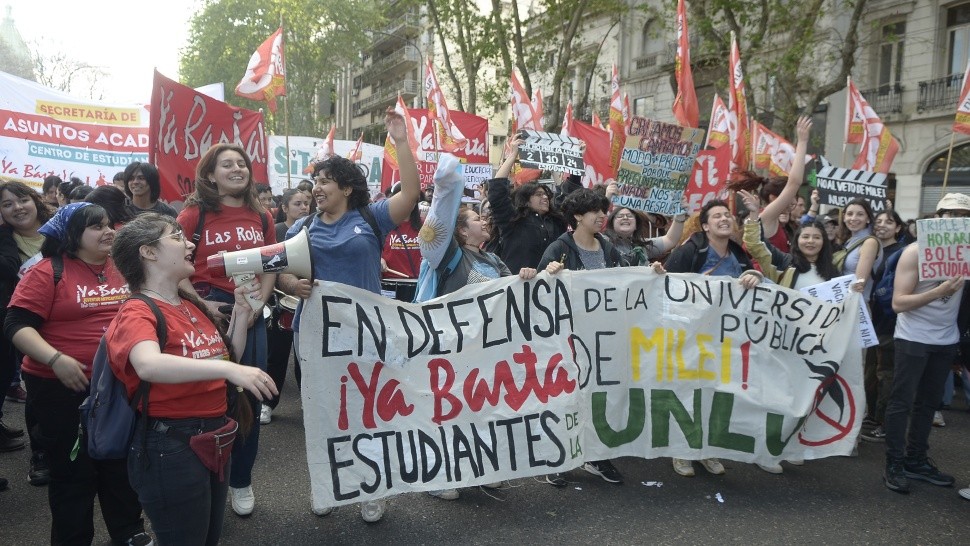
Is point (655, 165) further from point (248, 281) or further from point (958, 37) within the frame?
point (958, 37)

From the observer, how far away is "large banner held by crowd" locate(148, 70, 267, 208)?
218 inches

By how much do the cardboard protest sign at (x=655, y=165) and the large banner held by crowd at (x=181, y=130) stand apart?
311 centimetres

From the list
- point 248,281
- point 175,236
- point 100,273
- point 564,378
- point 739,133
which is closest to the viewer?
point 175,236

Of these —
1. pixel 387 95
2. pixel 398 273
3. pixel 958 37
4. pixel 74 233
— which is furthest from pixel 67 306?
pixel 387 95

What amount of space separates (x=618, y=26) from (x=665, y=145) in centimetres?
2449

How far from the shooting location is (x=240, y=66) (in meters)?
37.7

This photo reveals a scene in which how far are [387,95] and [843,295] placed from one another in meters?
51.8

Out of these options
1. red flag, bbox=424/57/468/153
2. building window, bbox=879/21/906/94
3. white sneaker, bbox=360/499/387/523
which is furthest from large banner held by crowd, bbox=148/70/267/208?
building window, bbox=879/21/906/94

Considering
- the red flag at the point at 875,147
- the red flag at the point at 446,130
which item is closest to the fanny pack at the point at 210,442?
the red flag at the point at 446,130

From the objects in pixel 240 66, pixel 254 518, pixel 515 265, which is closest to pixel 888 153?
pixel 515 265

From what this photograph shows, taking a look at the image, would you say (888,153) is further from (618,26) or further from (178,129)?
(618,26)

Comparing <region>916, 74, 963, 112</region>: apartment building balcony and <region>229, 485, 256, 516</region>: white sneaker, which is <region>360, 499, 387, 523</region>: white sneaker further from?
<region>916, 74, 963, 112</region>: apartment building balcony

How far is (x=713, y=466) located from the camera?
4285mm

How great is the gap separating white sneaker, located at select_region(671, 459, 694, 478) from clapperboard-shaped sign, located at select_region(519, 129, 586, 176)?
3093mm
